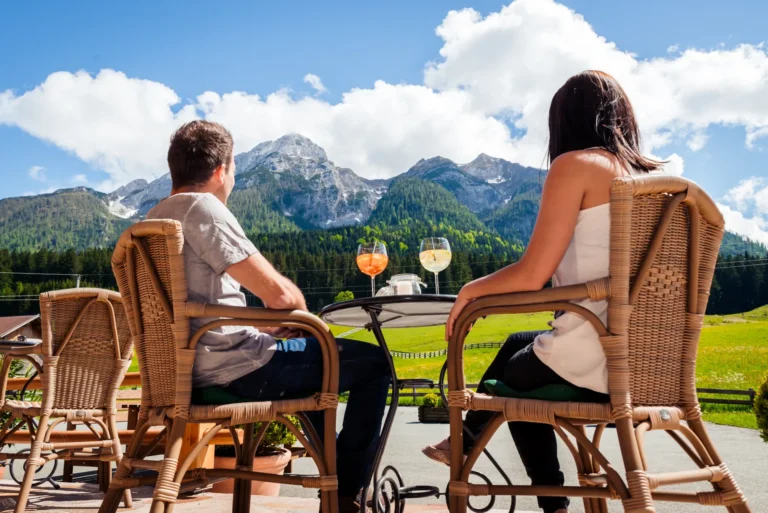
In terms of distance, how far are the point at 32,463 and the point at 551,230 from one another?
2236 millimetres

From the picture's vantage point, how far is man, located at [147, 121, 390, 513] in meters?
1.69

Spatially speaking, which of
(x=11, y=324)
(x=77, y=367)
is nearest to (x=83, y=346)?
(x=77, y=367)

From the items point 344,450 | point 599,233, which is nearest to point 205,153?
point 344,450

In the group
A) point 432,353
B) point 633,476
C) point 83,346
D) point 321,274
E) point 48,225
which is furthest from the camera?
point 48,225

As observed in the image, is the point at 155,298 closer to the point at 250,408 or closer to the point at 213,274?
the point at 213,274

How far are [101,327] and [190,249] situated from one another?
133 centimetres

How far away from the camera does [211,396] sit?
1.68 meters

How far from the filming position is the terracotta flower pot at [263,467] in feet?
11.3

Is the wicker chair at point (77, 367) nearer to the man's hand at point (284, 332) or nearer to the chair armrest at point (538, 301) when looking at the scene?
the man's hand at point (284, 332)

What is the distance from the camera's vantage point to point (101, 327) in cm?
279

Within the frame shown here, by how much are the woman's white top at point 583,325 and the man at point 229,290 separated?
2.11ft

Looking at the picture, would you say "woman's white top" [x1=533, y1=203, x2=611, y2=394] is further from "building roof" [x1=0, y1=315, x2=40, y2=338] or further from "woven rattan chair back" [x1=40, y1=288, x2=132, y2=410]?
"building roof" [x1=0, y1=315, x2=40, y2=338]

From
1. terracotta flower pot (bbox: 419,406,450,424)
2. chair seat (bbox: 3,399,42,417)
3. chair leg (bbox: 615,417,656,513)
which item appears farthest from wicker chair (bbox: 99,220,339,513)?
terracotta flower pot (bbox: 419,406,450,424)

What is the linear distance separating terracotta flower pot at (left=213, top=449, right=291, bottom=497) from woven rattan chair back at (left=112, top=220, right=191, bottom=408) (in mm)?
1763
